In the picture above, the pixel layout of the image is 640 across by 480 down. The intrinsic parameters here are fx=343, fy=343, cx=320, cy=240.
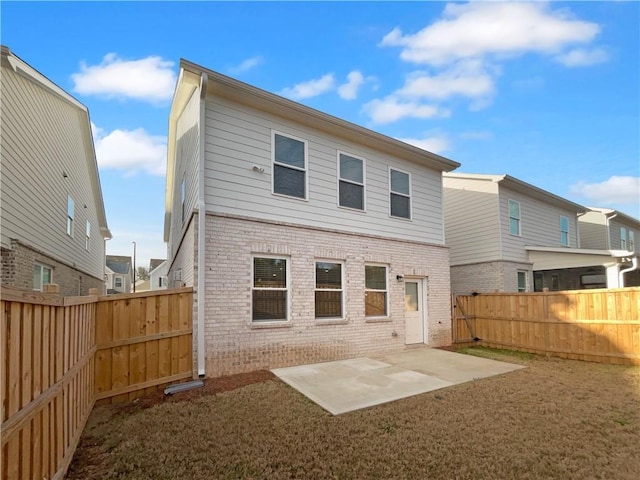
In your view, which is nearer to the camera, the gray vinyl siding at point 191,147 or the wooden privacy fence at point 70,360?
the wooden privacy fence at point 70,360

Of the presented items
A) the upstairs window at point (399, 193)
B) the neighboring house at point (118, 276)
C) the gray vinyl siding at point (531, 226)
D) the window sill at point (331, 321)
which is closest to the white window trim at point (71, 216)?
the window sill at point (331, 321)

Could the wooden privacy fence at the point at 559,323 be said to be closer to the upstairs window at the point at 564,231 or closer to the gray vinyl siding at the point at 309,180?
the gray vinyl siding at the point at 309,180

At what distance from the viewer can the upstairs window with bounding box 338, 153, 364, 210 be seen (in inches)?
368

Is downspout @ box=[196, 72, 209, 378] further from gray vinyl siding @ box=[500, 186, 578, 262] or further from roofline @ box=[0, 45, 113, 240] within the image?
gray vinyl siding @ box=[500, 186, 578, 262]

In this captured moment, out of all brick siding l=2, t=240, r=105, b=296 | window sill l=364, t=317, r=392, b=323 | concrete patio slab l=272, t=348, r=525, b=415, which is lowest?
concrete patio slab l=272, t=348, r=525, b=415

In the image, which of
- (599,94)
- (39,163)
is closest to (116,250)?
(39,163)

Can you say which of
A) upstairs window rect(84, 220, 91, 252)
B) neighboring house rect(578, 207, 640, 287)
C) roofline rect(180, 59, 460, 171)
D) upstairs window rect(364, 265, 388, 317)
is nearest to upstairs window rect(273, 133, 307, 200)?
roofline rect(180, 59, 460, 171)

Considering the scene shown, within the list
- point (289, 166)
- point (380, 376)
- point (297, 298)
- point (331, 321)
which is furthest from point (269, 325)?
point (289, 166)

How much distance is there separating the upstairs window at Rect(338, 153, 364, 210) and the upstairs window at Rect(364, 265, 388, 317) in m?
1.83

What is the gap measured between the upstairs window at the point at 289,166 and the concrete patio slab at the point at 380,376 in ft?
13.7

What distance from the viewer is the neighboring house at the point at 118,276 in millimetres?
42625

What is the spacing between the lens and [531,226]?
49.3 feet

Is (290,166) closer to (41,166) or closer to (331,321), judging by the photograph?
(331,321)

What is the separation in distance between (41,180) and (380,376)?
10180 mm
